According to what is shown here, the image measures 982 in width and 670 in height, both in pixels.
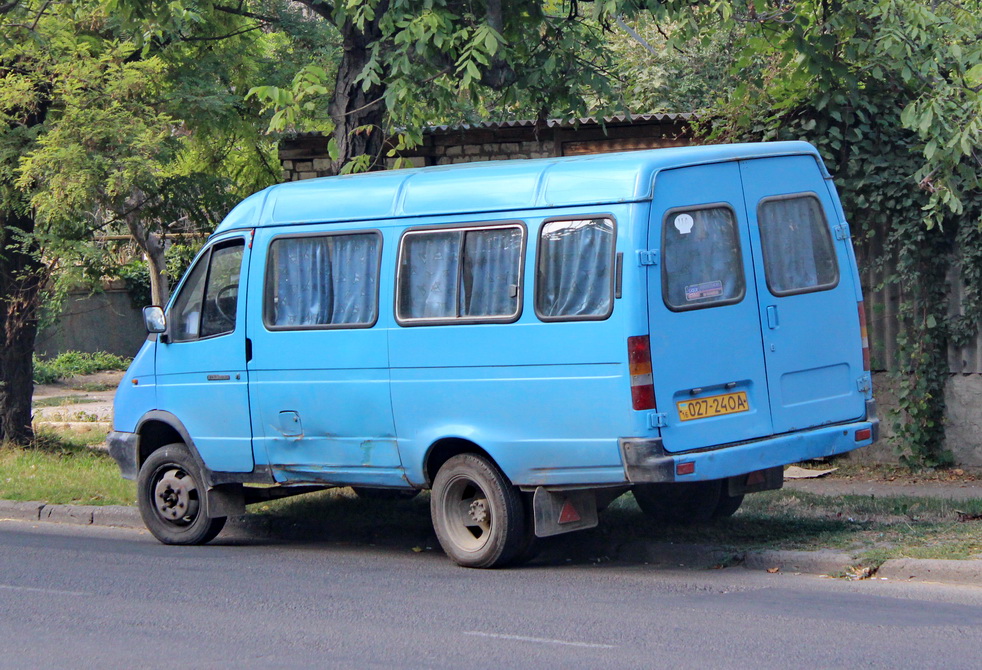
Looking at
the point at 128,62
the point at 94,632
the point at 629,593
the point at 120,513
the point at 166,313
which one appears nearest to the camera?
the point at 94,632

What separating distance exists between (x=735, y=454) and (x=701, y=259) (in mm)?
1148

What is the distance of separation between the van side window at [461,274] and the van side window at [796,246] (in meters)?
1.52

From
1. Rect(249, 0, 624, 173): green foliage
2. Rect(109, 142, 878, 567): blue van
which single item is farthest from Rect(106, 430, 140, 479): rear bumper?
Rect(249, 0, 624, 173): green foliage

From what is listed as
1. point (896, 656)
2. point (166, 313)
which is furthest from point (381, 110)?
point (896, 656)

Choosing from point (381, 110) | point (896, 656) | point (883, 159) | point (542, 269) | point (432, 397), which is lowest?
point (896, 656)

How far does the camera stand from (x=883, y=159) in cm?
1101

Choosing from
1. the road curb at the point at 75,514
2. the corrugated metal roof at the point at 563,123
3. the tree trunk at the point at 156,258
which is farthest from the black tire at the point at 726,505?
the tree trunk at the point at 156,258

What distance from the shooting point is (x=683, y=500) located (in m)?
8.76

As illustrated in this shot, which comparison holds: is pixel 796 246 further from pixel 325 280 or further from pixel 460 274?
pixel 325 280

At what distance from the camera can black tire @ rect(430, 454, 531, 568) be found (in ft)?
25.5

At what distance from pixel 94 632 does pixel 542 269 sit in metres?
3.17

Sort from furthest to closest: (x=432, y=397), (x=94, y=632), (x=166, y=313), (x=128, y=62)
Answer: (x=128, y=62) < (x=166, y=313) < (x=432, y=397) < (x=94, y=632)

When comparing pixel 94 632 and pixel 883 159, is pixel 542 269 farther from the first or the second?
pixel 883 159

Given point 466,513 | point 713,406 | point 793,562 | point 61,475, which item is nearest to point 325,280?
point 466,513
